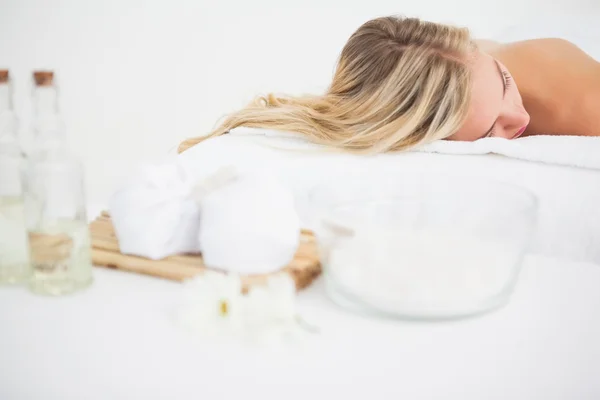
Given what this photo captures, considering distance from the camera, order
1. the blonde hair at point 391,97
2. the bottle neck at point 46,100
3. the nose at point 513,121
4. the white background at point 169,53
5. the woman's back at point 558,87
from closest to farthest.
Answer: the bottle neck at point 46,100
the blonde hair at point 391,97
the nose at point 513,121
the woman's back at point 558,87
the white background at point 169,53

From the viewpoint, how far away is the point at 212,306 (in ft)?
2.06

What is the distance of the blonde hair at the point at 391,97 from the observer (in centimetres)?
134

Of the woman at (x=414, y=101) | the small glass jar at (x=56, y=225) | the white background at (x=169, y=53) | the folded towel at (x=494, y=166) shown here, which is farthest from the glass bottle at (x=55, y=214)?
the white background at (x=169, y=53)

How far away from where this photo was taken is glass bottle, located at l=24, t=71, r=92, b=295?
69cm

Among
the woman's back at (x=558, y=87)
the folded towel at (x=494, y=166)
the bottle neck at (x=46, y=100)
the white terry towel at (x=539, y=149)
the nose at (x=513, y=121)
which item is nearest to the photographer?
the bottle neck at (x=46, y=100)

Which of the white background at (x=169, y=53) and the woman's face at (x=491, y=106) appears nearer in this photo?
the woman's face at (x=491, y=106)

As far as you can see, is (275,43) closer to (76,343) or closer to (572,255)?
(572,255)

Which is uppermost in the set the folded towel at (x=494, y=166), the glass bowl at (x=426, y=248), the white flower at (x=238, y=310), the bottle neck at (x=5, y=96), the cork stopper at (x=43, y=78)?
the cork stopper at (x=43, y=78)

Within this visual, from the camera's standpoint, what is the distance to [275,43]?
7.91 feet

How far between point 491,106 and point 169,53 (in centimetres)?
132

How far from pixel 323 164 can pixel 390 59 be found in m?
0.37

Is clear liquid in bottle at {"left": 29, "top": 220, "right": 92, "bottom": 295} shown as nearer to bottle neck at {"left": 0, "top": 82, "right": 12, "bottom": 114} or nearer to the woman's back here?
bottle neck at {"left": 0, "top": 82, "right": 12, "bottom": 114}

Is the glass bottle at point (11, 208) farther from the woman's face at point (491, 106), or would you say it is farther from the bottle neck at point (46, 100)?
the woman's face at point (491, 106)

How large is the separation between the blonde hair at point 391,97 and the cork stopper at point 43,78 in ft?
2.42
